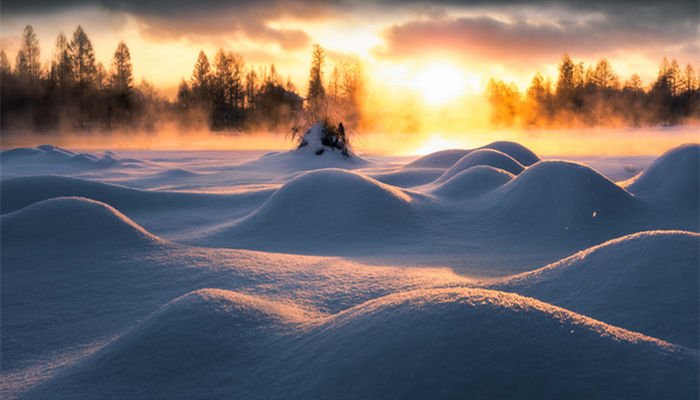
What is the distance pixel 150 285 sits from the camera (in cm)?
298

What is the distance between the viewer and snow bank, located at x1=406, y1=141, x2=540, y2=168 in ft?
32.7

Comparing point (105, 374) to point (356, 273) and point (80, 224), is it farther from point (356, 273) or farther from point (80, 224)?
point (80, 224)

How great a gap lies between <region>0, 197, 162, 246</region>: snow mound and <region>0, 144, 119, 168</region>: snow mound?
8.28 m

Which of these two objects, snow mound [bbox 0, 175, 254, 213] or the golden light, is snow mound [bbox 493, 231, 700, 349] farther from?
the golden light

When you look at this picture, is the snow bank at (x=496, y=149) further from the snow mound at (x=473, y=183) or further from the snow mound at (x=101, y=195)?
the snow mound at (x=101, y=195)

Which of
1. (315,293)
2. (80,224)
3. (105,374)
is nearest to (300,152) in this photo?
(80,224)

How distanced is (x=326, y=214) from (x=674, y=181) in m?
4.41

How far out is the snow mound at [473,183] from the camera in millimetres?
5961

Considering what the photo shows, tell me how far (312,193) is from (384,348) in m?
3.74

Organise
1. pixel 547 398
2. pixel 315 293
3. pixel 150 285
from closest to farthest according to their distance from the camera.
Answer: pixel 547 398, pixel 315 293, pixel 150 285

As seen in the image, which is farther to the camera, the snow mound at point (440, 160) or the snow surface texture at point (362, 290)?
the snow mound at point (440, 160)

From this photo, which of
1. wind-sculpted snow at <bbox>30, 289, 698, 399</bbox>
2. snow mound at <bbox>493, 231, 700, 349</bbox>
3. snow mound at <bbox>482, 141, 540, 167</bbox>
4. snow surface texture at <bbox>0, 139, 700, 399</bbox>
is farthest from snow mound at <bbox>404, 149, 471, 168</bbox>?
wind-sculpted snow at <bbox>30, 289, 698, 399</bbox>

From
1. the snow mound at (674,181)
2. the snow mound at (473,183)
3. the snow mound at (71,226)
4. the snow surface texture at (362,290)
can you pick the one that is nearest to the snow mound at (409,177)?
the snow mound at (473,183)

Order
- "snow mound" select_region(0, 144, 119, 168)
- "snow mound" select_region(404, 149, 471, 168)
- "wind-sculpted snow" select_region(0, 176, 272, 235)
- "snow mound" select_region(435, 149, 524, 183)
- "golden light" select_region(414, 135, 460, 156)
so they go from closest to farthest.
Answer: "wind-sculpted snow" select_region(0, 176, 272, 235)
"snow mound" select_region(435, 149, 524, 183)
"snow mound" select_region(404, 149, 471, 168)
"snow mound" select_region(0, 144, 119, 168)
"golden light" select_region(414, 135, 460, 156)
